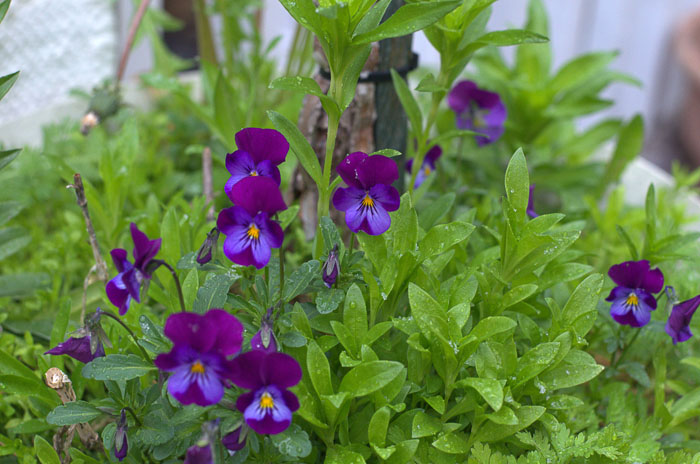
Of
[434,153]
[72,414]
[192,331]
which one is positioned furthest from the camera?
[434,153]

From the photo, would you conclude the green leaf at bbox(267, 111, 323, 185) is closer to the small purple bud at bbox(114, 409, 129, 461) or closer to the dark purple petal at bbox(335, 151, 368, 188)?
the dark purple petal at bbox(335, 151, 368, 188)

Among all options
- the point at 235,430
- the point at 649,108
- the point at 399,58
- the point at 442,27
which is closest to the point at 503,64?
the point at 399,58

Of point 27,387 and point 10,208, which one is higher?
point 10,208

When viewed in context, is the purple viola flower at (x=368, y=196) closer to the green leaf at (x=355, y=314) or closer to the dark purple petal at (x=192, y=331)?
the green leaf at (x=355, y=314)

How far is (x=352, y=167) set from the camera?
689 mm

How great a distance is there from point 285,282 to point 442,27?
38cm

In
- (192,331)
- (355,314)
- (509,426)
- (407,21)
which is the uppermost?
(407,21)

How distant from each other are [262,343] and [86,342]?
0.65 feet

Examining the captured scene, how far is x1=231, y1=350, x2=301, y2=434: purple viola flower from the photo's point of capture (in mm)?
569

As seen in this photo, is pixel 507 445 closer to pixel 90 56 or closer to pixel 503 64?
pixel 503 64

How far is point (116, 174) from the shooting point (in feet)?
3.60

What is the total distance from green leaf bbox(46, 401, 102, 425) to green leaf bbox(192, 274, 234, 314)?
149mm

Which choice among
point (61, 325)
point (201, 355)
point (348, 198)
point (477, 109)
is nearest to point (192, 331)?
point (201, 355)

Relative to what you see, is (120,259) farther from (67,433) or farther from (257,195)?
(67,433)
